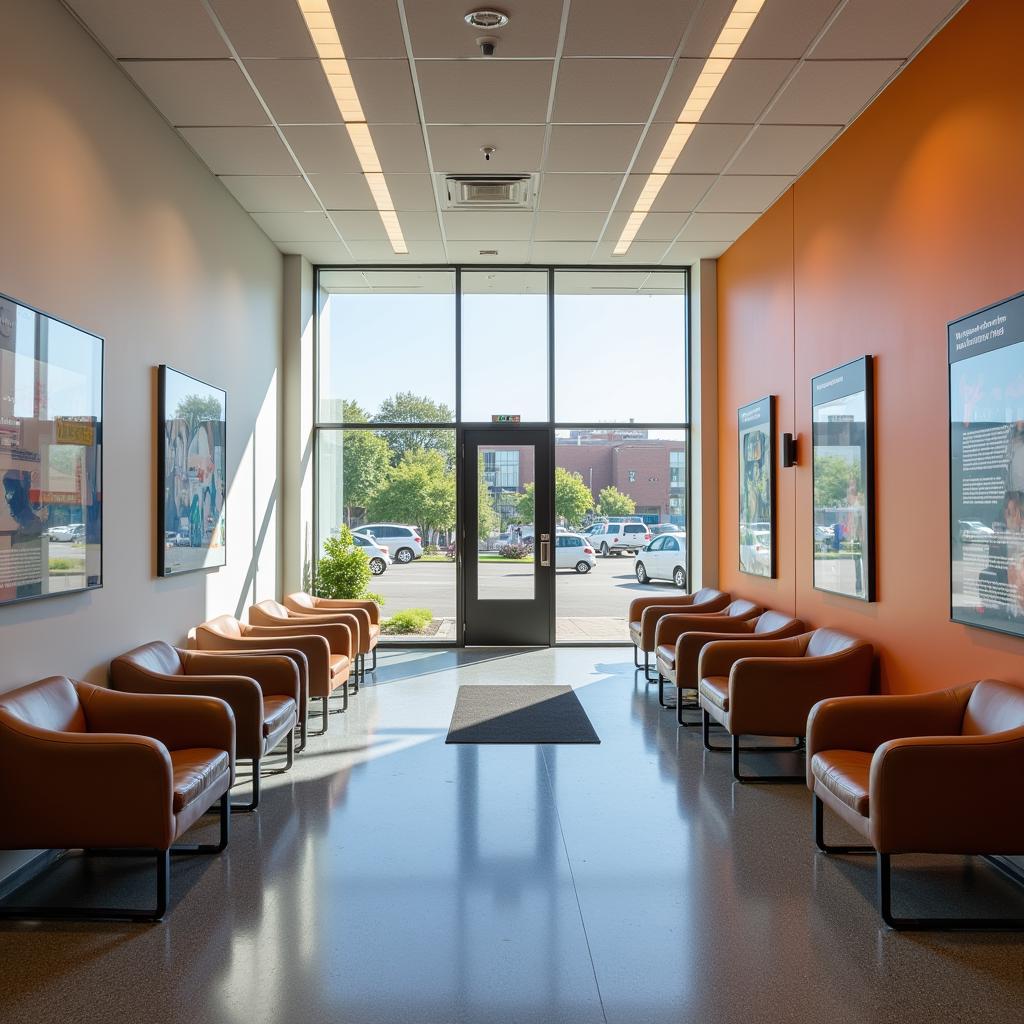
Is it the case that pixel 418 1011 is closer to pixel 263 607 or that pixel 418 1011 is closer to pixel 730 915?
pixel 730 915

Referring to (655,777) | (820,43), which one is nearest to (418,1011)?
(655,777)

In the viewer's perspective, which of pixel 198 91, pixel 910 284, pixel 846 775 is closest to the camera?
pixel 846 775

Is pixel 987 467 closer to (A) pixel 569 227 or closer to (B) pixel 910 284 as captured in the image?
(B) pixel 910 284

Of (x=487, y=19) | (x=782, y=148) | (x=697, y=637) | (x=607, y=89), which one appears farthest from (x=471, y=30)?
(x=697, y=637)

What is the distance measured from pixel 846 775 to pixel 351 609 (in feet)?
17.3

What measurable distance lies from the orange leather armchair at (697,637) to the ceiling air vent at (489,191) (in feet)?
11.8

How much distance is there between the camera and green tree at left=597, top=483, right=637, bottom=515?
9914 mm

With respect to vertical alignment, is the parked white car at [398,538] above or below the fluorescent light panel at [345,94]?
below

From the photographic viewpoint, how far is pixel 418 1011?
277cm

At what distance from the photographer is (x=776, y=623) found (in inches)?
265

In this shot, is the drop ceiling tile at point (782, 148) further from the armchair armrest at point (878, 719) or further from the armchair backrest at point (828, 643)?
the armchair armrest at point (878, 719)

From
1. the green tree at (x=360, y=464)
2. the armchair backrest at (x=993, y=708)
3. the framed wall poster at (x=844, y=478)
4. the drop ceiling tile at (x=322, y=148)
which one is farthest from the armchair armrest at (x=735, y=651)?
the green tree at (x=360, y=464)

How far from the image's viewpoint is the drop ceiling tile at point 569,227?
7785 mm

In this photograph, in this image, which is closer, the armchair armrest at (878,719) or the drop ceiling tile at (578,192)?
the armchair armrest at (878,719)
